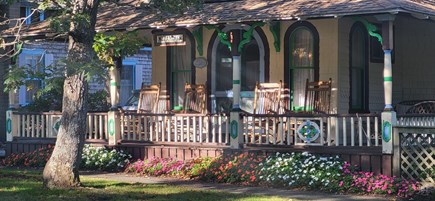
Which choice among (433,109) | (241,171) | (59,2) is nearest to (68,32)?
(59,2)

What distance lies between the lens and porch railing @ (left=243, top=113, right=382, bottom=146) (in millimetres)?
14000

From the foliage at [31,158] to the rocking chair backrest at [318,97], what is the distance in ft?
21.0

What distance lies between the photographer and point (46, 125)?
1794cm

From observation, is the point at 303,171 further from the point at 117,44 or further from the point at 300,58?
the point at 117,44

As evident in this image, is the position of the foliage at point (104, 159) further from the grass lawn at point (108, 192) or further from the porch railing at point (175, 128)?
the grass lawn at point (108, 192)

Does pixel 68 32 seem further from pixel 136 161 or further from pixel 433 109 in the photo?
pixel 433 109

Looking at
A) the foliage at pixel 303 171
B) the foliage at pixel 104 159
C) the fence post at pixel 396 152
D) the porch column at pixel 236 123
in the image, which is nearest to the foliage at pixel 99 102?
the foliage at pixel 104 159

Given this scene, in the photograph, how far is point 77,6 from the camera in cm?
1246

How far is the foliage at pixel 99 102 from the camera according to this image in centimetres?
2350

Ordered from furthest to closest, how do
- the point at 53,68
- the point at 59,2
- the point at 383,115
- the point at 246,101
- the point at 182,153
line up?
the point at 246,101 → the point at 182,153 → the point at 383,115 → the point at 59,2 → the point at 53,68

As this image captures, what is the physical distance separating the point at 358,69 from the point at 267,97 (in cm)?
229

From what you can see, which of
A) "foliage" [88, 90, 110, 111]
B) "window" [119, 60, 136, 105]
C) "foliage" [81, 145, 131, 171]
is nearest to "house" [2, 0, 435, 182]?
"foliage" [81, 145, 131, 171]

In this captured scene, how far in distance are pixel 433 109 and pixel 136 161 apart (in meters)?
7.02

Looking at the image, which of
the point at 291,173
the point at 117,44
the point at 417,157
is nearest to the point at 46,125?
→ the point at 117,44
